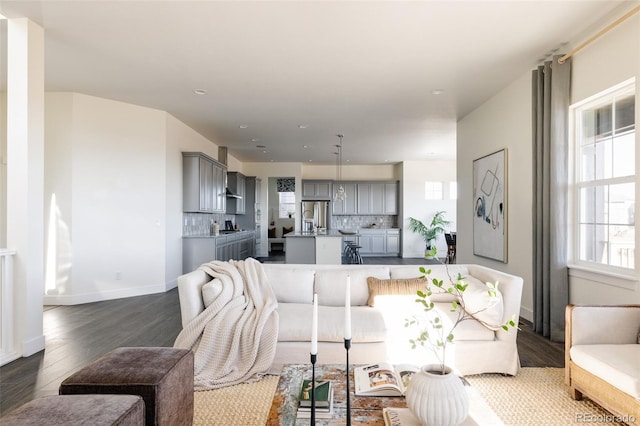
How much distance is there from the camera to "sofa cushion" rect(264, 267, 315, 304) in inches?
124

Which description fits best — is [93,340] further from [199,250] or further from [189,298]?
[199,250]

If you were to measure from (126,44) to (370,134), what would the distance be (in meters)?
4.78

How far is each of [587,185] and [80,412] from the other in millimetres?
4169

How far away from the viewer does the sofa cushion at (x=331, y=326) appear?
2.55 meters

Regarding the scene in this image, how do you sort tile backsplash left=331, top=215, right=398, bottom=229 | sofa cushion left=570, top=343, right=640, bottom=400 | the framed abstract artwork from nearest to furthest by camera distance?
sofa cushion left=570, top=343, right=640, bottom=400 → the framed abstract artwork → tile backsplash left=331, top=215, right=398, bottom=229

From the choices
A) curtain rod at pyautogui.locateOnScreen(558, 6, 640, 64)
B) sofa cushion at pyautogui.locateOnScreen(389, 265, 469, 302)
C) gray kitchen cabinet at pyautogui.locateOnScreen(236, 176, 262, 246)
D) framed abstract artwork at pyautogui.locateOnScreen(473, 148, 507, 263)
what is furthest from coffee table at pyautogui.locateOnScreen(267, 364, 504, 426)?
gray kitchen cabinet at pyautogui.locateOnScreen(236, 176, 262, 246)

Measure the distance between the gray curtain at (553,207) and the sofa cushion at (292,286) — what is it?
2393 mm

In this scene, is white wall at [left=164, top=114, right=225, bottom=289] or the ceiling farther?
white wall at [left=164, top=114, right=225, bottom=289]

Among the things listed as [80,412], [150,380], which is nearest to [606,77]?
[150,380]

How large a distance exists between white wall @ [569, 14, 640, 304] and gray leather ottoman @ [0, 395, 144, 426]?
3.46 meters

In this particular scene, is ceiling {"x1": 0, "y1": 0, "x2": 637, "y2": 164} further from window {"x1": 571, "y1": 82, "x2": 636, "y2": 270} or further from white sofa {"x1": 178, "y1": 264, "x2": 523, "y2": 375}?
white sofa {"x1": 178, "y1": 264, "x2": 523, "y2": 375}

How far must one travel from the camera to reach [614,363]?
198 centimetres

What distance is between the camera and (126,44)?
348 centimetres

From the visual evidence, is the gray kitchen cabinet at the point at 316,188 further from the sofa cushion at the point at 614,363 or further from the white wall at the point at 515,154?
the sofa cushion at the point at 614,363
